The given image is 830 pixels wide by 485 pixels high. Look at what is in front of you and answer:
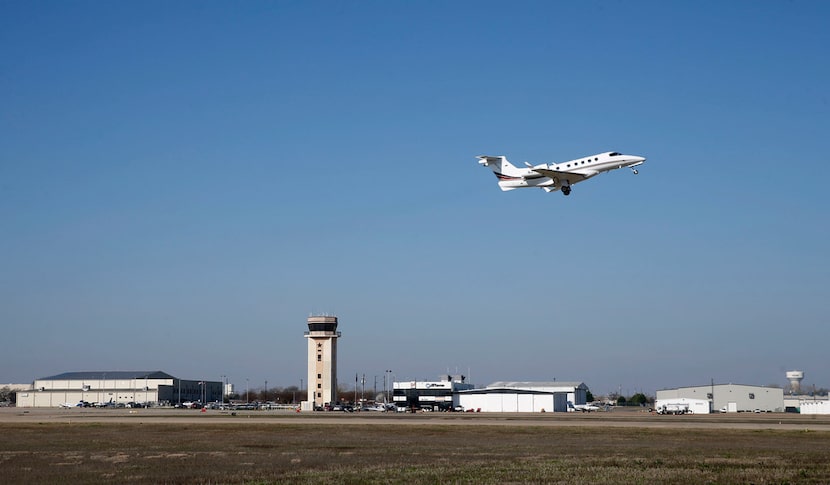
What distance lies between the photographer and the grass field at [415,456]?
134 feet

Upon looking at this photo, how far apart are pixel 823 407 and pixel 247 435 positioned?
123 m

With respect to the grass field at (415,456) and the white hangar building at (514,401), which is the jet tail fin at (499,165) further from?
the white hangar building at (514,401)

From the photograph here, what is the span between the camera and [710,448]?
60875 mm

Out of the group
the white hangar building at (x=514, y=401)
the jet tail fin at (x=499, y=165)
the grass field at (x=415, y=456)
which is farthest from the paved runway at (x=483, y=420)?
the white hangar building at (x=514, y=401)

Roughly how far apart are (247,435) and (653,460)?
41.2 m

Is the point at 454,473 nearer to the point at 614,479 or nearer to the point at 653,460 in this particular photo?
the point at 614,479

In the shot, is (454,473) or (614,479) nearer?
(614,479)

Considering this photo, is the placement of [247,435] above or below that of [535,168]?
below

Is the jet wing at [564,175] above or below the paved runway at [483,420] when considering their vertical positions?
above

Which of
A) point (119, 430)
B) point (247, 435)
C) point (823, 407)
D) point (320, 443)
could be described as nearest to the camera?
point (320, 443)

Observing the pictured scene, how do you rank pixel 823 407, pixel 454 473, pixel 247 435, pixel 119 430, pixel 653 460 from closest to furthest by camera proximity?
pixel 454 473 < pixel 653 460 < pixel 247 435 < pixel 119 430 < pixel 823 407

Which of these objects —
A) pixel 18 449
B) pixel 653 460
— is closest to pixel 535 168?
pixel 653 460

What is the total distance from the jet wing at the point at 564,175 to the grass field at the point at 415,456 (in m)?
23.3

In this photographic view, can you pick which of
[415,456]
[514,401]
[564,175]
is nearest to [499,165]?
[564,175]
